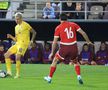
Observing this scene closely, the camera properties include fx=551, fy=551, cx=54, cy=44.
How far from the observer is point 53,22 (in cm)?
2658

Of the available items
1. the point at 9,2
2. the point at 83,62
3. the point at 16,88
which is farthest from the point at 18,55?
the point at 9,2

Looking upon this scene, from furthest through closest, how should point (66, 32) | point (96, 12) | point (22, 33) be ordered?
point (96, 12), point (22, 33), point (66, 32)

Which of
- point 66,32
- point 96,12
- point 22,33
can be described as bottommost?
point 96,12

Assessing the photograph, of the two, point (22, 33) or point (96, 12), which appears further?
point (96, 12)

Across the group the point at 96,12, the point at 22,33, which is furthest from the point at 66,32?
the point at 96,12

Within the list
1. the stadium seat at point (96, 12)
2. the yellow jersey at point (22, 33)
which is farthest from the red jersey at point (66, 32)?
the stadium seat at point (96, 12)

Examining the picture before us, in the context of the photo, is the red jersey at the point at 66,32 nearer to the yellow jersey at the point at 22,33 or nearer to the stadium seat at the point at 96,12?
the yellow jersey at the point at 22,33

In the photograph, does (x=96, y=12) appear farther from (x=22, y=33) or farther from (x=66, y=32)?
(x=66, y=32)

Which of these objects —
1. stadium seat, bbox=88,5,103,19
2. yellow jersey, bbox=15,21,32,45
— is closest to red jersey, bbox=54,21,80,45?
yellow jersey, bbox=15,21,32,45

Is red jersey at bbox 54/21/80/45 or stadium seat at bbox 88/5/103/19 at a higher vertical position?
red jersey at bbox 54/21/80/45

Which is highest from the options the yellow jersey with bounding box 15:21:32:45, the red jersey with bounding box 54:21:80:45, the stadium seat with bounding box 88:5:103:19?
the red jersey with bounding box 54:21:80:45

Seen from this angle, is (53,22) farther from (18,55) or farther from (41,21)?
(18,55)

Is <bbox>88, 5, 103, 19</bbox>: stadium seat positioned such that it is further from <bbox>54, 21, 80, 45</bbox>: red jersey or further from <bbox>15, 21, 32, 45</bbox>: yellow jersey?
<bbox>54, 21, 80, 45</bbox>: red jersey

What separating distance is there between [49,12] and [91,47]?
2.64 meters
